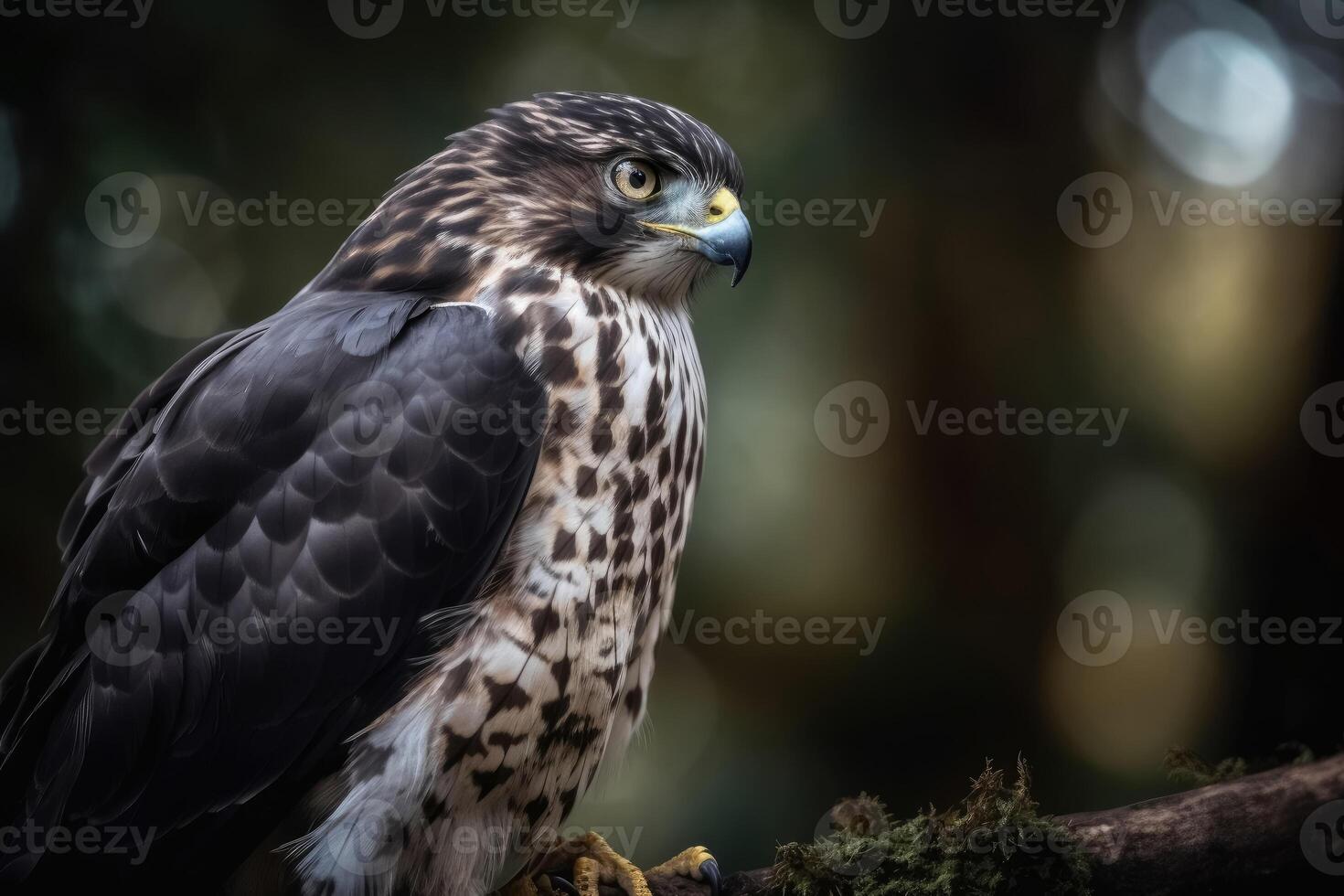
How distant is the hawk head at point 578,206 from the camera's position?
331 cm

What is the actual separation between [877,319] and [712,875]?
11.0ft

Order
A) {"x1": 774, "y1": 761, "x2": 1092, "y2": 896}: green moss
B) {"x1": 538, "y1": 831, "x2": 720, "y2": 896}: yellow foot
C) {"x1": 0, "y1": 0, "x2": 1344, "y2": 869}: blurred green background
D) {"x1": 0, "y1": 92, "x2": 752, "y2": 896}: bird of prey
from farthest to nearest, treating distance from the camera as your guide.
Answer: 1. {"x1": 0, "y1": 0, "x2": 1344, "y2": 869}: blurred green background
2. {"x1": 538, "y1": 831, "x2": 720, "y2": 896}: yellow foot
3. {"x1": 0, "y1": 92, "x2": 752, "y2": 896}: bird of prey
4. {"x1": 774, "y1": 761, "x2": 1092, "y2": 896}: green moss

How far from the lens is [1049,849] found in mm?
2764

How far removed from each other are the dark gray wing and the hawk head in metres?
0.38

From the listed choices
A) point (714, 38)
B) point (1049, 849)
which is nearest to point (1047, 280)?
point (714, 38)

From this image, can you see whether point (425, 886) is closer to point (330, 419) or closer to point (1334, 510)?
point (330, 419)

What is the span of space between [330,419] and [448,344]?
1.17 ft

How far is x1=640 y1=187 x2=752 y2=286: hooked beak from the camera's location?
3.40 meters

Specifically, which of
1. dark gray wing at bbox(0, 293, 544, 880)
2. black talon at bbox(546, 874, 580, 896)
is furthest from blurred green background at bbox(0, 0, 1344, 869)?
dark gray wing at bbox(0, 293, 544, 880)

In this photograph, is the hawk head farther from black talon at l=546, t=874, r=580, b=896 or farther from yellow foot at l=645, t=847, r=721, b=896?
black talon at l=546, t=874, r=580, b=896

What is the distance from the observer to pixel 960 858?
2.82 meters

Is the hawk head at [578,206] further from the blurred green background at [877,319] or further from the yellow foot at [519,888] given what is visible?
the blurred green background at [877,319]

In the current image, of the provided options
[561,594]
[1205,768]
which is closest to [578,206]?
[561,594]

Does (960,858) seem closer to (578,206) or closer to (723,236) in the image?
(723,236)
